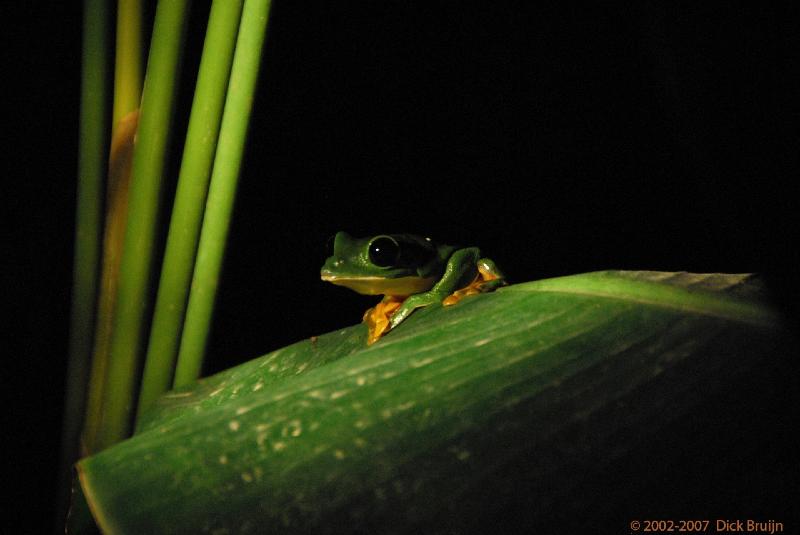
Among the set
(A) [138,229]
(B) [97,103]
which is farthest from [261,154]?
(A) [138,229]

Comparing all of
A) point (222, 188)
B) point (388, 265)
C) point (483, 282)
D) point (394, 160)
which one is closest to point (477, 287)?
point (483, 282)

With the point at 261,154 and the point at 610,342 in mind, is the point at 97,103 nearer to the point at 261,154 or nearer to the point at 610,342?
the point at 261,154

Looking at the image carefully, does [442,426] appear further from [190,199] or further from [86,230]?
[86,230]

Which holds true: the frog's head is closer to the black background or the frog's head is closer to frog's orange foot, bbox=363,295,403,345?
frog's orange foot, bbox=363,295,403,345

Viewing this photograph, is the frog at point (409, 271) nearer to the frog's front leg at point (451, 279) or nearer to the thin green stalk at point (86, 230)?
the frog's front leg at point (451, 279)

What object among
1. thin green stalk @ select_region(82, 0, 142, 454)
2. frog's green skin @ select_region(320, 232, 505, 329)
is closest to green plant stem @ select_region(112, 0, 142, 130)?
thin green stalk @ select_region(82, 0, 142, 454)
